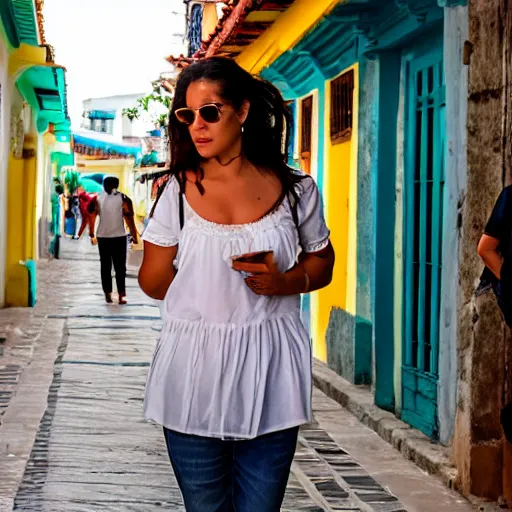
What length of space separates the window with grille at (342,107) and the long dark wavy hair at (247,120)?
6.27 m

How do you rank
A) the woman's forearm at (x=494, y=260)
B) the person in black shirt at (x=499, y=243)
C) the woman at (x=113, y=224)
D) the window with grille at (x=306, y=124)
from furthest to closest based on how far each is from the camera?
the woman at (x=113, y=224)
the window with grille at (x=306, y=124)
the woman's forearm at (x=494, y=260)
the person in black shirt at (x=499, y=243)

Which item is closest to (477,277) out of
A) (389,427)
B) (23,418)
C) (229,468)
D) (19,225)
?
(389,427)

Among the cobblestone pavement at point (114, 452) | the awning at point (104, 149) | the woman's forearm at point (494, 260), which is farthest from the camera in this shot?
the awning at point (104, 149)

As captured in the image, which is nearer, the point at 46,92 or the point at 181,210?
the point at 181,210

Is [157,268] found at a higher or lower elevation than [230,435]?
higher

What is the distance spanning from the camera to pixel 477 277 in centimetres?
594

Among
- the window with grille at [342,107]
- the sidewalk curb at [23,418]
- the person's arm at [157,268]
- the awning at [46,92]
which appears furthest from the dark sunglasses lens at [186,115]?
the awning at [46,92]

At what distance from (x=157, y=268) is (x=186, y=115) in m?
0.44

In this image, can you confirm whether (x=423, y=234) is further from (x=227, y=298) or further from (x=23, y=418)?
(x=227, y=298)

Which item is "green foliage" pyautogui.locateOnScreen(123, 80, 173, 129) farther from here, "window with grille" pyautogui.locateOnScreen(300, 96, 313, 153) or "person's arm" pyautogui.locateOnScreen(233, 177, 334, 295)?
"person's arm" pyautogui.locateOnScreen(233, 177, 334, 295)

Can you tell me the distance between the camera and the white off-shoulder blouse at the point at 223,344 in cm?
334

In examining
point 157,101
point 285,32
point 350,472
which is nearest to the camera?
point 350,472

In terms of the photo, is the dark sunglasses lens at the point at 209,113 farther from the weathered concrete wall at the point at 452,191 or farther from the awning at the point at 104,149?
the awning at the point at 104,149

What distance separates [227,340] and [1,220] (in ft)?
41.8
